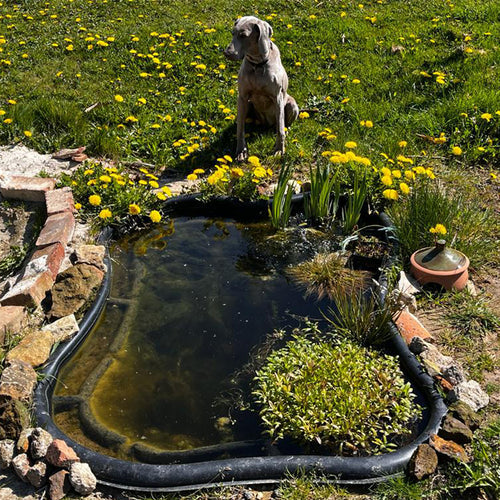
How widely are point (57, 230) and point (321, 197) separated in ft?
7.02

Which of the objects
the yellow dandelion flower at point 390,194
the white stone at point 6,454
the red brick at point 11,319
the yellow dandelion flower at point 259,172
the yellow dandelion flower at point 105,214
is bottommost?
the white stone at point 6,454

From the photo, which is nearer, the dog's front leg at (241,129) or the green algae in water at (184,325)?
the green algae in water at (184,325)

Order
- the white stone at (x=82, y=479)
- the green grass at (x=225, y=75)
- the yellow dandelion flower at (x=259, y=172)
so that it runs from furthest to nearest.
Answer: the green grass at (x=225, y=75)
the yellow dandelion flower at (x=259, y=172)
the white stone at (x=82, y=479)

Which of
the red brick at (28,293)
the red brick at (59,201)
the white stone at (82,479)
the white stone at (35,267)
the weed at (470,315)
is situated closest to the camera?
the white stone at (82,479)

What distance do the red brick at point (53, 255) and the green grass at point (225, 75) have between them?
1816mm

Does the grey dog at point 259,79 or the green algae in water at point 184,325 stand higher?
the grey dog at point 259,79

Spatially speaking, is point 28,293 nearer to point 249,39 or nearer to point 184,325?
point 184,325

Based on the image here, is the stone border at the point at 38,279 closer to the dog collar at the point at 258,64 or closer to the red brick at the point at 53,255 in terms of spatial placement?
the red brick at the point at 53,255

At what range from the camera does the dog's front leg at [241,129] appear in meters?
5.43

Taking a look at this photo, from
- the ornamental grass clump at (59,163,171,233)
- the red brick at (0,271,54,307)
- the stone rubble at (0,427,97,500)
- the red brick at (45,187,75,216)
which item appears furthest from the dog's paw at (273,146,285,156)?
the stone rubble at (0,427,97,500)

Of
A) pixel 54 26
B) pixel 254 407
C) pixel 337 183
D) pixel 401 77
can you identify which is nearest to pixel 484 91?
pixel 401 77

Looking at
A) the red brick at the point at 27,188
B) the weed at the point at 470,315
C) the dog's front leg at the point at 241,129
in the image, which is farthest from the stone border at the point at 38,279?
the weed at the point at 470,315

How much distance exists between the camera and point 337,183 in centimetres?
457

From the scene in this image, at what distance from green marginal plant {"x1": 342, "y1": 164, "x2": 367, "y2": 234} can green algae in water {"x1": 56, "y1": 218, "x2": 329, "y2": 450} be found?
36 cm
